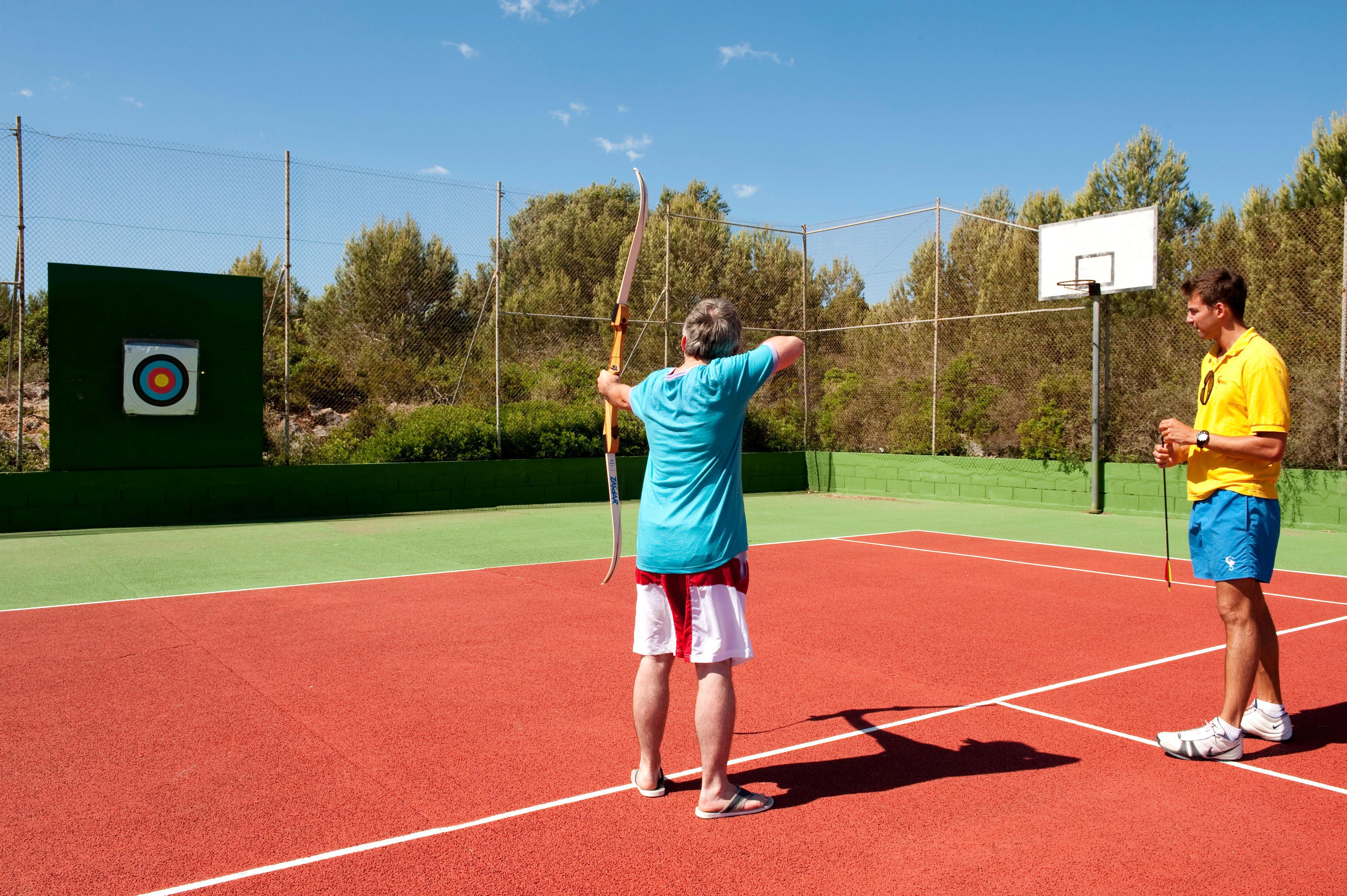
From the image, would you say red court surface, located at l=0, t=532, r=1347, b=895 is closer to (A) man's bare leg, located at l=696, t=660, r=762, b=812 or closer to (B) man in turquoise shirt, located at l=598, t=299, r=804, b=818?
(A) man's bare leg, located at l=696, t=660, r=762, b=812

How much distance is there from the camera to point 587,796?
348 centimetres

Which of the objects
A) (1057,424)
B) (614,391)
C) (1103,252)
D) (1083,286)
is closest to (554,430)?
(1057,424)

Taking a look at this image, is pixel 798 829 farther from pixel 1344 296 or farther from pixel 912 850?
pixel 1344 296

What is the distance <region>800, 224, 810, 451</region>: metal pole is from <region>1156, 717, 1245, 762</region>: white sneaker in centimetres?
1448

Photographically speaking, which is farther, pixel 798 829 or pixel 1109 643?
pixel 1109 643

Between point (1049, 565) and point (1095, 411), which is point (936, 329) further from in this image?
point (1049, 565)

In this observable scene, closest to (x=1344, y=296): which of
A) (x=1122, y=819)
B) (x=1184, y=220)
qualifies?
(x=1122, y=819)

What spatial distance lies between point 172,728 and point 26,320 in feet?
34.1

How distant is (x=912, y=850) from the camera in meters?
3.05

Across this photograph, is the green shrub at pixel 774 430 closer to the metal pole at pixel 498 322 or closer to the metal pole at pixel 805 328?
Result: the metal pole at pixel 805 328

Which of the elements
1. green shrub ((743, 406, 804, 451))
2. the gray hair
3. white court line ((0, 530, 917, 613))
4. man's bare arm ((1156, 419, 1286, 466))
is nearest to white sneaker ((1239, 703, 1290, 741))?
man's bare arm ((1156, 419, 1286, 466))

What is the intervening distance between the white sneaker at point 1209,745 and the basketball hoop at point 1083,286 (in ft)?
37.2

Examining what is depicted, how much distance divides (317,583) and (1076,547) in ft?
24.4

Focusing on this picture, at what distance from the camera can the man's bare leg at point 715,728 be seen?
3209 millimetres
